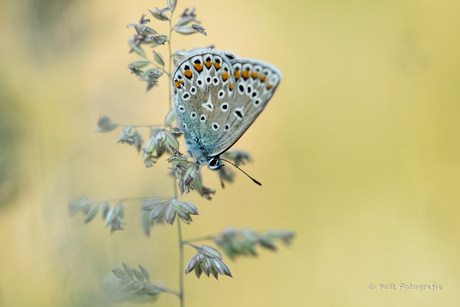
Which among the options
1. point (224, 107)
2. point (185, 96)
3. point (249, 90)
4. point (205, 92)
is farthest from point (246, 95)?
point (185, 96)

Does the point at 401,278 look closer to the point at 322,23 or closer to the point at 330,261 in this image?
the point at 330,261

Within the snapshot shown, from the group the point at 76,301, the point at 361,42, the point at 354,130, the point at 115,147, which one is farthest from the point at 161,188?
the point at 361,42

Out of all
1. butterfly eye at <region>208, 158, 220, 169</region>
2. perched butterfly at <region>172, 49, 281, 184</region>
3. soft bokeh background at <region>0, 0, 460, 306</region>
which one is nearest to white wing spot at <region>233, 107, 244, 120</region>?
perched butterfly at <region>172, 49, 281, 184</region>

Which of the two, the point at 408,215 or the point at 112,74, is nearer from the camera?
the point at 408,215

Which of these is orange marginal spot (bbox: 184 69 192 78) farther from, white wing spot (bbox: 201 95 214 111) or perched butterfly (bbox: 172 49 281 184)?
white wing spot (bbox: 201 95 214 111)

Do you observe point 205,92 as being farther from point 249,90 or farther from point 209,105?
point 249,90

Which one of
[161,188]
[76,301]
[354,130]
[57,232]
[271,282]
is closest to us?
[76,301]

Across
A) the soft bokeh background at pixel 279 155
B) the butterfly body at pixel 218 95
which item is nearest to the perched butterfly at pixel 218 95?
the butterfly body at pixel 218 95

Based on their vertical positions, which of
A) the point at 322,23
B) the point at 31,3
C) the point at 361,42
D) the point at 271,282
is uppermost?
the point at 322,23
